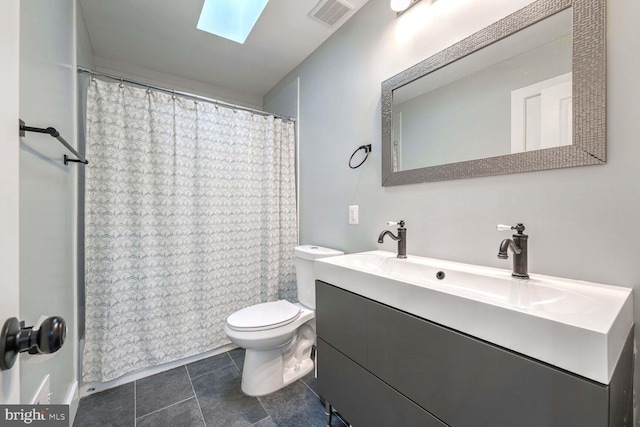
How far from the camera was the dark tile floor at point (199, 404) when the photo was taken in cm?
134

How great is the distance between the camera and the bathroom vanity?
0.53 metres

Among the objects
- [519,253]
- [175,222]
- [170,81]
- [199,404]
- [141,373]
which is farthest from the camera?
[170,81]

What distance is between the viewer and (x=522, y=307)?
622 mm

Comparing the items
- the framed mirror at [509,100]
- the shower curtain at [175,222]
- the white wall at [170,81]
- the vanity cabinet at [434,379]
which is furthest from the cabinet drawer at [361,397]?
the white wall at [170,81]

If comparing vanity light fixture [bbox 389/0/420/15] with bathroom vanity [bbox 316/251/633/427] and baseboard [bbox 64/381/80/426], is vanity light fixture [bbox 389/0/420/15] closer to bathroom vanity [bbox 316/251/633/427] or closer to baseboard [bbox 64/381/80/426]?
bathroom vanity [bbox 316/251/633/427]

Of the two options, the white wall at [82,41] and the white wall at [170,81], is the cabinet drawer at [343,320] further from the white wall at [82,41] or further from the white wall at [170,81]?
the white wall at [170,81]

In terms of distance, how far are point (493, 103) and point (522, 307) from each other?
34.7 inches

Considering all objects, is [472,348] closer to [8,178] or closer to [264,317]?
[8,178]

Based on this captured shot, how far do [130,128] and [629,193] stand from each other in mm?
2440

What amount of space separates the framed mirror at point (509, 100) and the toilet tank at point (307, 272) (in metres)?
0.70

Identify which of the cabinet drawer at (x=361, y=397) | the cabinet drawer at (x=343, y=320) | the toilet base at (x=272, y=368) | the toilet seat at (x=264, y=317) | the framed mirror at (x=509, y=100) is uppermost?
the framed mirror at (x=509, y=100)

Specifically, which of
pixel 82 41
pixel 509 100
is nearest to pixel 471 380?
pixel 509 100

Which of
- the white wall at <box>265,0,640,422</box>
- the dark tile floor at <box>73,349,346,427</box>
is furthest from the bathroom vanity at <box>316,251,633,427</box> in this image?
the dark tile floor at <box>73,349,346,427</box>

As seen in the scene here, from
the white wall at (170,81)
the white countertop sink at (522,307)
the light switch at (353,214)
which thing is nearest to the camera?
the white countertop sink at (522,307)
